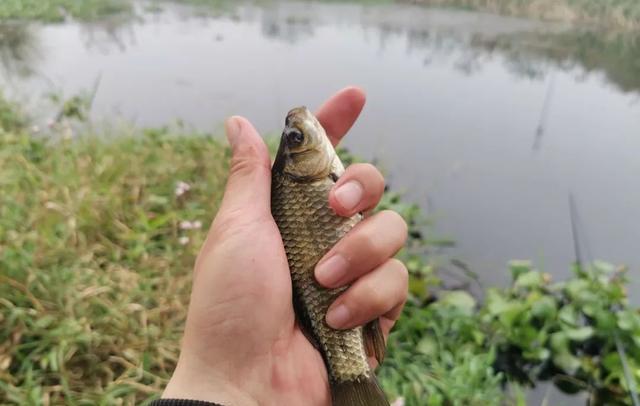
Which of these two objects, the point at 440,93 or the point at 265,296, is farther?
the point at 440,93

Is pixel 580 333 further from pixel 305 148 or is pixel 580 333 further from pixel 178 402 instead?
pixel 178 402

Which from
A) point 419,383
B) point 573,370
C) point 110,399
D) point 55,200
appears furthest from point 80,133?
point 573,370

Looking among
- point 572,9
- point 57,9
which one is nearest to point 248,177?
point 572,9

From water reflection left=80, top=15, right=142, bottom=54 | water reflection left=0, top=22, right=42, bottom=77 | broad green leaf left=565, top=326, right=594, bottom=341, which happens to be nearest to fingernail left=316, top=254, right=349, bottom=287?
broad green leaf left=565, top=326, right=594, bottom=341

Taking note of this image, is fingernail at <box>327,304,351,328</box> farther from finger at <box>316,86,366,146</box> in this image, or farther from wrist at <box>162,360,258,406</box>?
finger at <box>316,86,366,146</box>

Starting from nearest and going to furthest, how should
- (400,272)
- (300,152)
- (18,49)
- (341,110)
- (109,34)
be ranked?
(300,152), (400,272), (341,110), (18,49), (109,34)

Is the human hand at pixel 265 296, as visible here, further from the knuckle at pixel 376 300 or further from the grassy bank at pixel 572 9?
the grassy bank at pixel 572 9

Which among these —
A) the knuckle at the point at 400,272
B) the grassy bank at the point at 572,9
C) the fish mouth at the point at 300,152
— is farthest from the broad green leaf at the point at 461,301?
the grassy bank at the point at 572,9
